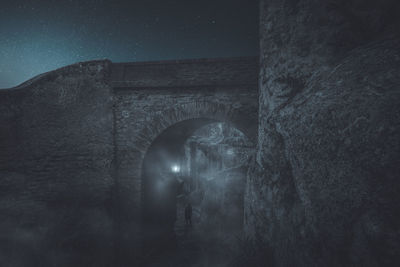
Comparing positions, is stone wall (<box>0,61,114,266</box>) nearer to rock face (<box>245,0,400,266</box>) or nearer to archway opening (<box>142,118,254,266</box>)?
archway opening (<box>142,118,254,266</box>)

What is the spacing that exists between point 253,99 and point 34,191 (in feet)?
18.5

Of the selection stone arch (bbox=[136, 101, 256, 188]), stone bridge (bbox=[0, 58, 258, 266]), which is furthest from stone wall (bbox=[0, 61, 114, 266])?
stone arch (bbox=[136, 101, 256, 188])

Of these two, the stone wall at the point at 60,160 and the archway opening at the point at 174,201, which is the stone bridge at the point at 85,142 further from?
the archway opening at the point at 174,201

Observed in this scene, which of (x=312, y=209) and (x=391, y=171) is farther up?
(x=391, y=171)

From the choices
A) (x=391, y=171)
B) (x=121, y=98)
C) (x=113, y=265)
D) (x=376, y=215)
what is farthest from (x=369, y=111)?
(x=113, y=265)

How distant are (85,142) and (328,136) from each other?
483 cm

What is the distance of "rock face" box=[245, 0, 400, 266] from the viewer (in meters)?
1.31

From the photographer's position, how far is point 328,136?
5.55ft

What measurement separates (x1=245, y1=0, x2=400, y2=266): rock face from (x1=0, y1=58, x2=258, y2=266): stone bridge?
2.07m

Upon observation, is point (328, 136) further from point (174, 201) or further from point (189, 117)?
point (174, 201)

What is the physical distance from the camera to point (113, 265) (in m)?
4.26

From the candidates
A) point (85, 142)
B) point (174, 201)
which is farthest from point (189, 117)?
point (174, 201)

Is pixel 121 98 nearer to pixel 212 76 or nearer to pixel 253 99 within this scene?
pixel 212 76

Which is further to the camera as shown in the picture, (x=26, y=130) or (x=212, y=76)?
(x=26, y=130)
